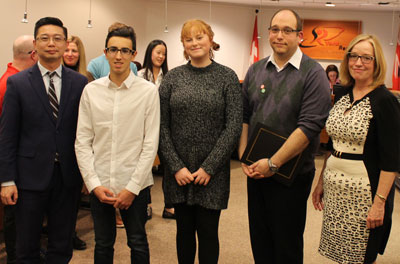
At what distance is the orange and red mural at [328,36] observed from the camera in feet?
34.8

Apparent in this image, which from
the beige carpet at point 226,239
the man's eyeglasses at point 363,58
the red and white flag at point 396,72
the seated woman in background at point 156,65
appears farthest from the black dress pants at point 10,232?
the red and white flag at point 396,72

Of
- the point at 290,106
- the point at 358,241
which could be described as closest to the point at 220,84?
the point at 290,106

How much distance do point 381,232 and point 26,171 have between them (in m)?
1.91

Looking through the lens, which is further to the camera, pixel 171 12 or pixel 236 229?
pixel 171 12

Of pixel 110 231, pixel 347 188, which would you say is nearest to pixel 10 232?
pixel 110 231

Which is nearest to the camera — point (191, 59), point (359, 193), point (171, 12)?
point (359, 193)

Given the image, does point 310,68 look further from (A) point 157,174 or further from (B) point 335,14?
(B) point 335,14

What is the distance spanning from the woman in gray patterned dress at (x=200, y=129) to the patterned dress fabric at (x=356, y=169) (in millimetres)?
552

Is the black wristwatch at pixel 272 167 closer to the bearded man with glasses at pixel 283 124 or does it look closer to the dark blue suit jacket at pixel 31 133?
the bearded man with glasses at pixel 283 124

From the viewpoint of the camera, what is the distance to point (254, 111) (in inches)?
89.4

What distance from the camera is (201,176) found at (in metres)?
2.15

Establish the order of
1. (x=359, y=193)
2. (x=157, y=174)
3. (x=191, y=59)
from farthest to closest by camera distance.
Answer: (x=157, y=174)
(x=191, y=59)
(x=359, y=193)

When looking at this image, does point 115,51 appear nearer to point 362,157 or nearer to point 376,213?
point 362,157

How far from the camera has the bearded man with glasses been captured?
83.0 inches
